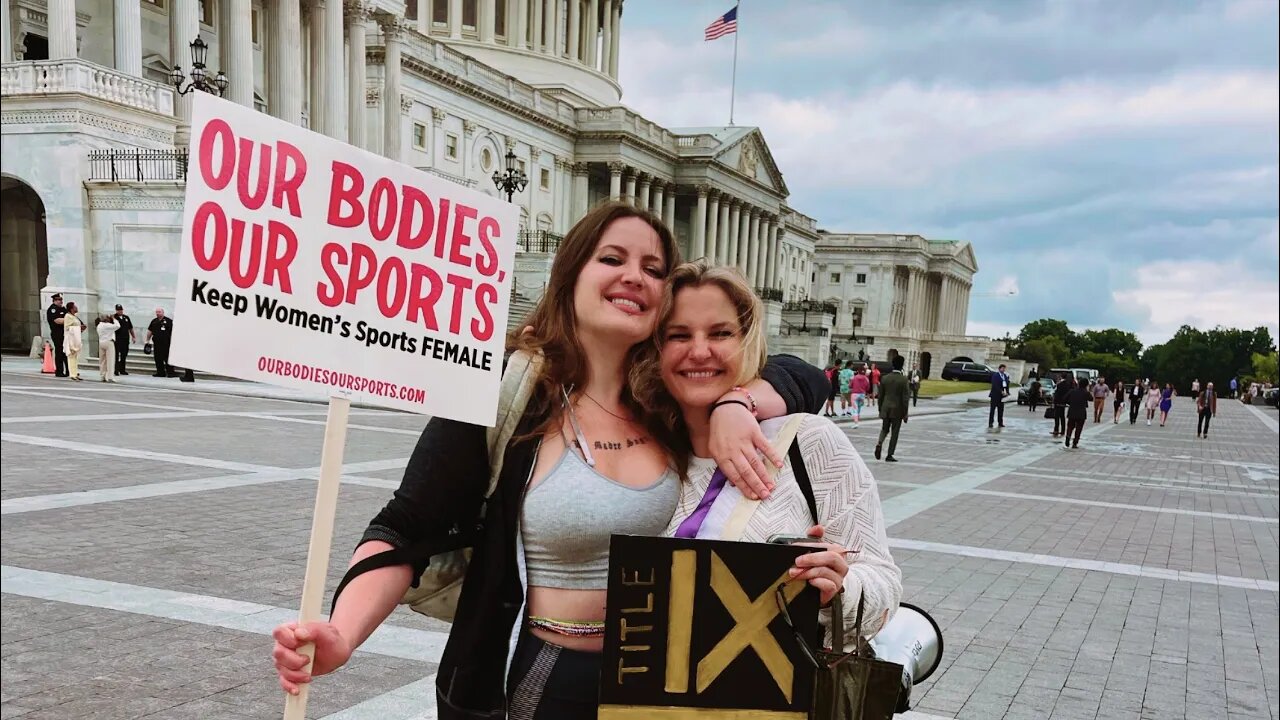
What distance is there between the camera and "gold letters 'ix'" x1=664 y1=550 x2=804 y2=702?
6.41 ft

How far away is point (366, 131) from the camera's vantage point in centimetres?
4122

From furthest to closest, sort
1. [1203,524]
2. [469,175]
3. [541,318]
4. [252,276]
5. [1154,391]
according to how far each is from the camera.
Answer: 1. [469,175]
2. [1154,391]
3. [1203,524]
4. [541,318]
5. [252,276]

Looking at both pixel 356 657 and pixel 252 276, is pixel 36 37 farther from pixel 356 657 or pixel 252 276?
pixel 252 276

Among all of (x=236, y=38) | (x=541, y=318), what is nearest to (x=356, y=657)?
(x=541, y=318)

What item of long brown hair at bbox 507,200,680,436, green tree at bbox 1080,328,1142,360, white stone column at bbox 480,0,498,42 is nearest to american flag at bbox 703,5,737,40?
white stone column at bbox 480,0,498,42

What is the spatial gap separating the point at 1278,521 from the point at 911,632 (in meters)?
12.3

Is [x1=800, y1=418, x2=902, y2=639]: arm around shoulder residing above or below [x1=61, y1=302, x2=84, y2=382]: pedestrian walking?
above

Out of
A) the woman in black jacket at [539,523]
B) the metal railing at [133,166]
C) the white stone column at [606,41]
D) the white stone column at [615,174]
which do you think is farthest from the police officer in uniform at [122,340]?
the white stone column at [606,41]

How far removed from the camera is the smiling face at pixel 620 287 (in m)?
2.19

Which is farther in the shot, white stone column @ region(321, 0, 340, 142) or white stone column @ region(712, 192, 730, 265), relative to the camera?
white stone column @ region(712, 192, 730, 265)

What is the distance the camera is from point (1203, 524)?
1107 cm

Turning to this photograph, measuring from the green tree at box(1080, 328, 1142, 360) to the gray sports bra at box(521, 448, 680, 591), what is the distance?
561 feet

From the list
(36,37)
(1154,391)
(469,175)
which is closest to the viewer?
(36,37)

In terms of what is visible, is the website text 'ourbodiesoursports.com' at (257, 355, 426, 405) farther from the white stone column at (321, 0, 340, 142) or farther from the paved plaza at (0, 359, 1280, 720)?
the white stone column at (321, 0, 340, 142)
